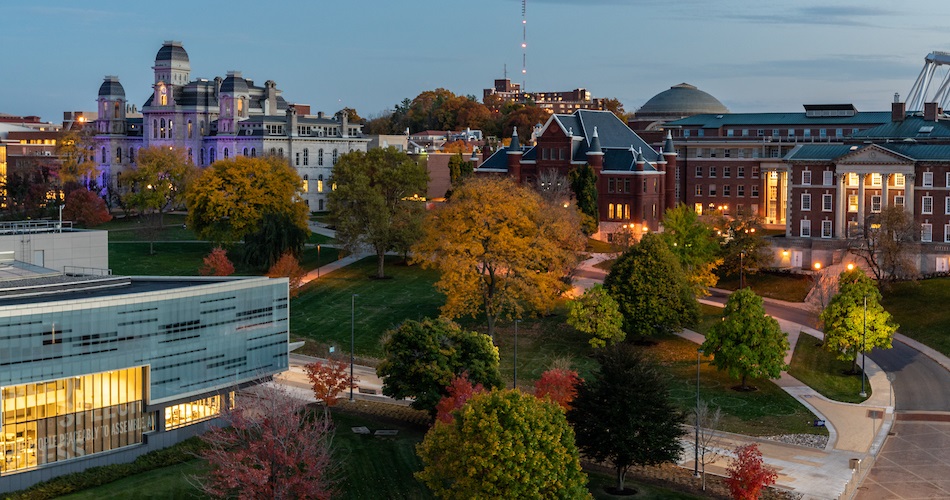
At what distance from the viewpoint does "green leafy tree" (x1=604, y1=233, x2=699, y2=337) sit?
78.2 m

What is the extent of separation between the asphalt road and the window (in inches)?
898

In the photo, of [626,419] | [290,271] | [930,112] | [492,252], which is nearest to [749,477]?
[626,419]

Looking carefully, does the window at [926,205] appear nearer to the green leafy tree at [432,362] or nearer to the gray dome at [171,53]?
the green leafy tree at [432,362]

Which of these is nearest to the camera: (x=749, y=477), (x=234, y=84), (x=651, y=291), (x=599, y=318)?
(x=749, y=477)

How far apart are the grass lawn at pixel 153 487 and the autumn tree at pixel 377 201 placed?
47782mm

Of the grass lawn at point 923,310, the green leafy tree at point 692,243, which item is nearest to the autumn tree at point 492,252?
the green leafy tree at point 692,243

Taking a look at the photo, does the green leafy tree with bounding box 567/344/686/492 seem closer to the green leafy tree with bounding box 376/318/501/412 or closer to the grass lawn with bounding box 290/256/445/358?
the green leafy tree with bounding box 376/318/501/412

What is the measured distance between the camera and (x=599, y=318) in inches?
3029

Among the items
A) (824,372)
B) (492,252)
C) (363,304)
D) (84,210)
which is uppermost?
(84,210)

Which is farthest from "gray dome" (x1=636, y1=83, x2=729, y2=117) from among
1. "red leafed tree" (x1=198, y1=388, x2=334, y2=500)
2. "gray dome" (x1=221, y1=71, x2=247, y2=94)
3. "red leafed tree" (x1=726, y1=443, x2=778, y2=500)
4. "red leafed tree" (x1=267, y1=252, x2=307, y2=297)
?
"red leafed tree" (x1=198, y1=388, x2=334, y2=500)

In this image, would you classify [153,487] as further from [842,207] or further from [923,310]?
[842,207]

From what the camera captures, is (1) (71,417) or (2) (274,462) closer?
(2) (274,462)

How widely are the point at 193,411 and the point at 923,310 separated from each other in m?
53.2

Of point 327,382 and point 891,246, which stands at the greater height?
point 891,246
